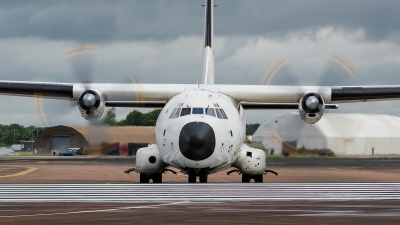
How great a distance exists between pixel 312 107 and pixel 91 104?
7372 mm

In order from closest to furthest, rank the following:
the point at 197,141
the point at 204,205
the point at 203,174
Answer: the point at 204,205 → the point at 197,141 → the point at 203,174

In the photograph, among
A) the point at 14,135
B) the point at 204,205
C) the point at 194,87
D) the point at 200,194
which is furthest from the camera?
the point at 14,135

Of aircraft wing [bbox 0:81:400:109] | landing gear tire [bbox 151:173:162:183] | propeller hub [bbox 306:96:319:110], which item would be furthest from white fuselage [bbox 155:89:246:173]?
propeller hub [bbox 306:96:319:110]

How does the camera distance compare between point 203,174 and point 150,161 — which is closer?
point 203,174

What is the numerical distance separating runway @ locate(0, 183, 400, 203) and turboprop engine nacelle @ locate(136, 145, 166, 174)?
18.7 feet

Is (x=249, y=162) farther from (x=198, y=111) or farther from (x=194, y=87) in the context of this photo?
(x=198, y=111)

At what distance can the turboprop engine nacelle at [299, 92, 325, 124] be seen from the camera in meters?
21.8

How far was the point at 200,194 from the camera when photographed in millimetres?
12125

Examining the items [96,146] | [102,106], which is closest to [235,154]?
[102,106]

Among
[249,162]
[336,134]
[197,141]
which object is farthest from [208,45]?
[336,134]

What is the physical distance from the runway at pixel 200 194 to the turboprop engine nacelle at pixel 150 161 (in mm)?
5689

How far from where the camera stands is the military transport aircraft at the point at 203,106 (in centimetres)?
1722

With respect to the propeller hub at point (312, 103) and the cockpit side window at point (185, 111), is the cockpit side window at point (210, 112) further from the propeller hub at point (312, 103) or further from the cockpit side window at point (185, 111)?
the propeller hub at point (312, 103)

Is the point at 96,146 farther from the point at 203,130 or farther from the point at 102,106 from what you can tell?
the point at 203,130
